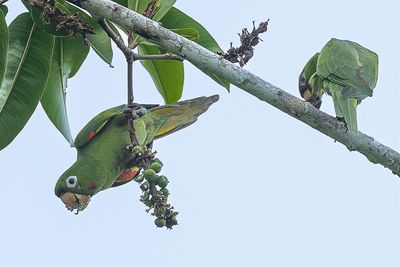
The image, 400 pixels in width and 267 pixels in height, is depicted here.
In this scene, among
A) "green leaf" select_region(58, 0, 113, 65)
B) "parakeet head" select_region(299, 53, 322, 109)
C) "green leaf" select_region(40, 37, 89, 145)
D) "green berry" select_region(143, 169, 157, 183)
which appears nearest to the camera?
"green berry" select_region(143, 169, 157, 183)

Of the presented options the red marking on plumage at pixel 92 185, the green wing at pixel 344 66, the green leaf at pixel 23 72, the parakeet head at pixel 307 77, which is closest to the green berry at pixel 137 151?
the green leaf at pixel 23 72

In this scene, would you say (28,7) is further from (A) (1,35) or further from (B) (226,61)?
(B) (226,61)

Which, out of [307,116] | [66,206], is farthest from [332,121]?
[66,206]

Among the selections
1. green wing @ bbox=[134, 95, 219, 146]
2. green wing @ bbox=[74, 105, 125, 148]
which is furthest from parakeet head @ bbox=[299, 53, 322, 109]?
green wing @ bbox=[74, 105, 125, 148]

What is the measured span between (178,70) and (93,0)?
4.03 feet

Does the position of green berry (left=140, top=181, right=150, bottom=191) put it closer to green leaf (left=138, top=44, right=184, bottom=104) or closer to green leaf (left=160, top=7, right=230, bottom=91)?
green leaf (left=160, top=7, right=230, bottom=91)

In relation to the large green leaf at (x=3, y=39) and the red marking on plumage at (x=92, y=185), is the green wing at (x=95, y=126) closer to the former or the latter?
the red marking on plumage at (x=92, y=185)

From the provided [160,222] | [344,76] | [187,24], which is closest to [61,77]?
[187,24]

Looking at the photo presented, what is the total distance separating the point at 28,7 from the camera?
3.66 m

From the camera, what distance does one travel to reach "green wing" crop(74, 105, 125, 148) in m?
4.39

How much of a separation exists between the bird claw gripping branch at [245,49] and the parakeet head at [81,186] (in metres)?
1.49

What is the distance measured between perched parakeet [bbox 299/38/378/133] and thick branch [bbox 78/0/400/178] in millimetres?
652

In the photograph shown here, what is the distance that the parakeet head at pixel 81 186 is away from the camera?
4197 millimetres

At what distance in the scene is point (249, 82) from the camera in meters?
3.01
